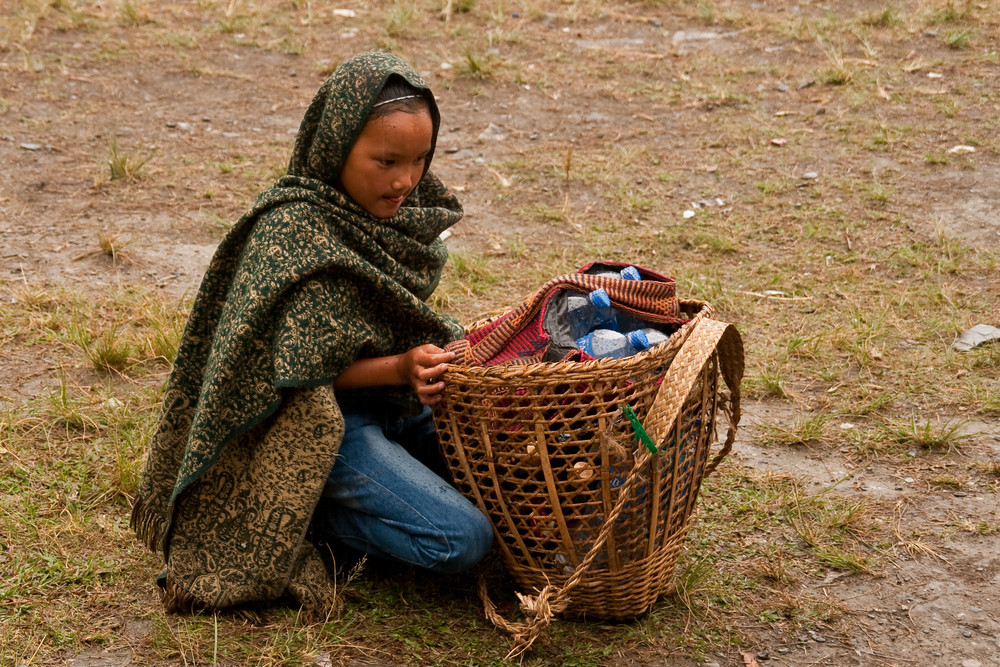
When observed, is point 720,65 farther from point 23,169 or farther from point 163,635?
point 163,635

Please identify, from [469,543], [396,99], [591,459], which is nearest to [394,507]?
[469,543]

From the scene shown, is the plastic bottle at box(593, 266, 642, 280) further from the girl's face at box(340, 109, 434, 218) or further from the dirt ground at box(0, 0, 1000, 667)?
the dirt ground at box(0, 0, 1000, 667)

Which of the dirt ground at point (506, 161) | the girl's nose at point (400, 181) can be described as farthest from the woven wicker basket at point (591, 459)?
the girl's nose at point (400, 181)

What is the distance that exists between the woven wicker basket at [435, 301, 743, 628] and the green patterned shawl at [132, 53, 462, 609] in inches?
11.1

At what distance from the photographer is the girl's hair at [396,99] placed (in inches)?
89.7

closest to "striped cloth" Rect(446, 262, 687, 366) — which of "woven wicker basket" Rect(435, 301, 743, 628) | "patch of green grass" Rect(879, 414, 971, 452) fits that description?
"woven wicker basket" Rect(435, 301, 743, 628)

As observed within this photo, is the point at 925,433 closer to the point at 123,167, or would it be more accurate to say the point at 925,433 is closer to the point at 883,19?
the point at 123,167

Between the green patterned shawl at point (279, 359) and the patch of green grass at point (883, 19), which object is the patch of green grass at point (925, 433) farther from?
the patch of green grass at point (883, 19)

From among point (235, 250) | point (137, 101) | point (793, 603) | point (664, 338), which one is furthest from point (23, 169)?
point (793, 603)

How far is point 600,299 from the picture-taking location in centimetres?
240

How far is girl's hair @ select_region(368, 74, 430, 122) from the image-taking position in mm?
2277

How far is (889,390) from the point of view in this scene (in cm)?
344

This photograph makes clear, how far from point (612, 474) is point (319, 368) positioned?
68 cm

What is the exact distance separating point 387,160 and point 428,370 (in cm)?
50
